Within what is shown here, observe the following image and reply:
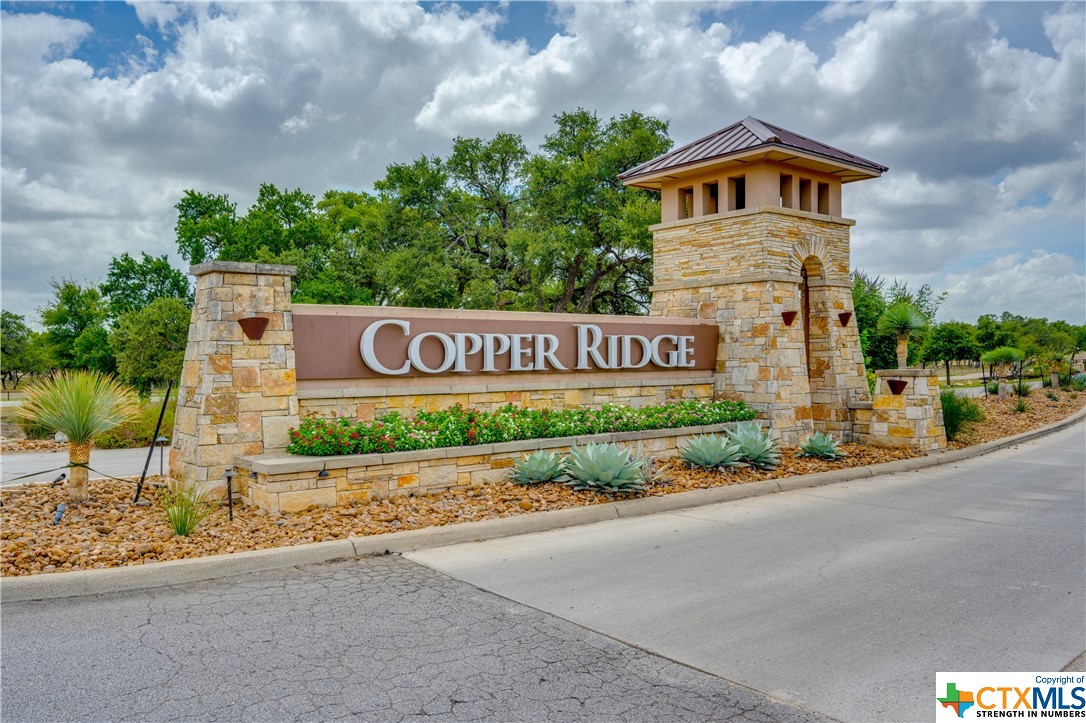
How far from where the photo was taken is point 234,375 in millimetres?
8984

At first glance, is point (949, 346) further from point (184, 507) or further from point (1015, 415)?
point (184, 507)

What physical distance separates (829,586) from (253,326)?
6767mm

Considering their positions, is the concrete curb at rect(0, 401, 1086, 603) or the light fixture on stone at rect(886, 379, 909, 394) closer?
the concrete curb at rect(0, 401, 1086, 603)

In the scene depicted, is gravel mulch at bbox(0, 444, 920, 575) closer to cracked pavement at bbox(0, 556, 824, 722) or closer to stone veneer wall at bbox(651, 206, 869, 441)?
cracked pavement at bbox(0, 556, 824, 722)

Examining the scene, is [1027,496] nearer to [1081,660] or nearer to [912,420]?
[912,420]

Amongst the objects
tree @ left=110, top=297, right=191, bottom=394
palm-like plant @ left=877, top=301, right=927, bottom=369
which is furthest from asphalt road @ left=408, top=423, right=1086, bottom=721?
tree @ left=110, top=297, right=191, bottom=394

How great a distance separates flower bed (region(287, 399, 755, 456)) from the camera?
8.98 m

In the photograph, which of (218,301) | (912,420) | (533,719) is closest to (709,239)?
(912,420)

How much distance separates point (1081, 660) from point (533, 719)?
353cm

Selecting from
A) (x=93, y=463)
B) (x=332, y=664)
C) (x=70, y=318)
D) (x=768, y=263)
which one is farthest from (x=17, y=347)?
(x=332, y=664)

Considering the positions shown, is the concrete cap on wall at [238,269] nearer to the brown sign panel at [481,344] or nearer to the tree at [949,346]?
the brown sign panel at [481,344]

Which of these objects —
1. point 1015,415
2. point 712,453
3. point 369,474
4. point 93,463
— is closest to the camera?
point 369,474

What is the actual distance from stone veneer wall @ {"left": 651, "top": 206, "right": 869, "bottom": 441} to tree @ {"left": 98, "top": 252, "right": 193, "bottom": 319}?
2487 cm

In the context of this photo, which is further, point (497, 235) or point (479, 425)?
point (497, 235)
